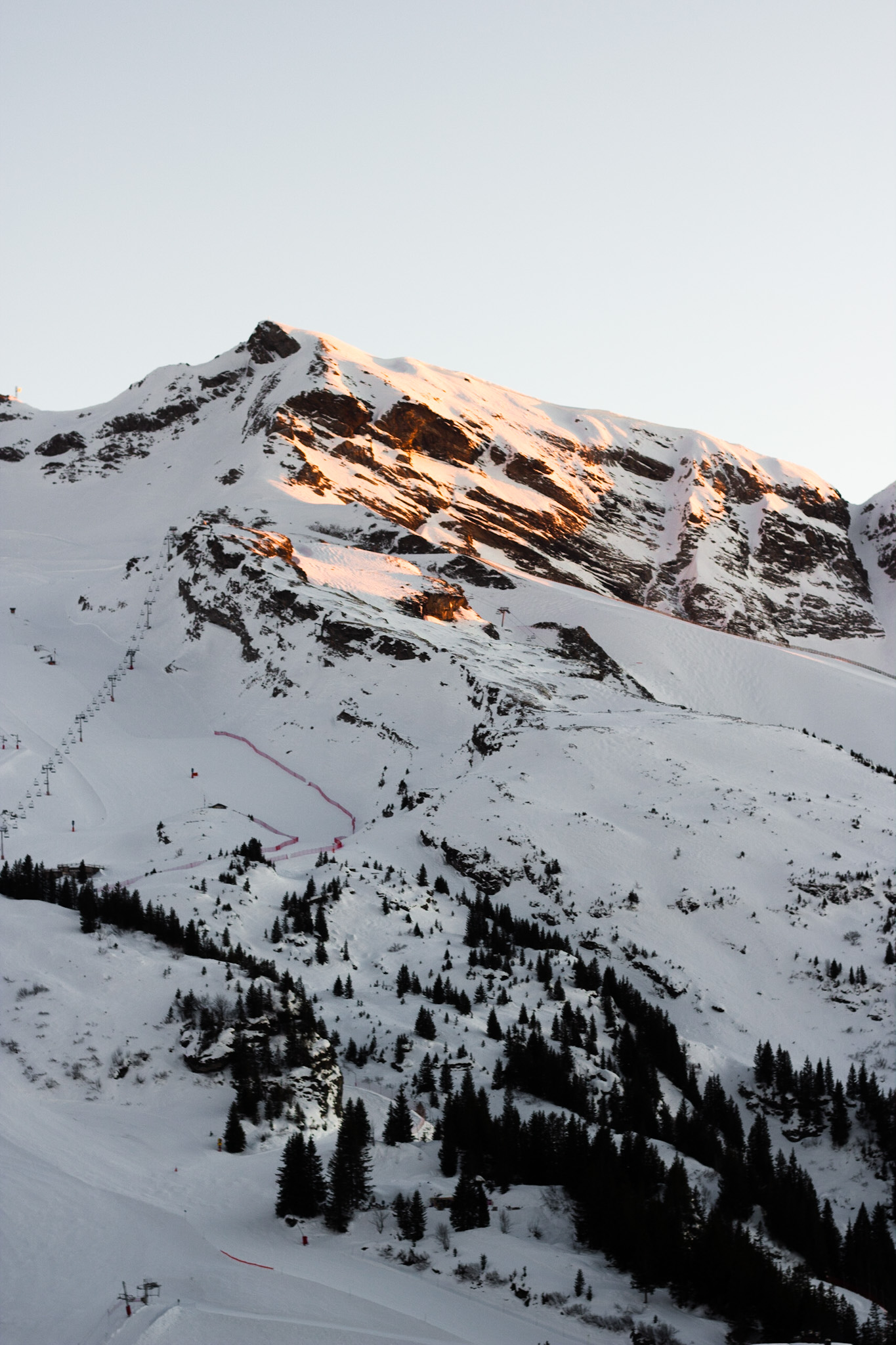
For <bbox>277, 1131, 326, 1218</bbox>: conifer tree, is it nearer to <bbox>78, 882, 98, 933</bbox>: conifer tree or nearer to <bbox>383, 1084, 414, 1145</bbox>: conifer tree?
<bbox>383, 1084, 414, 1145</bbox>: conifer tree

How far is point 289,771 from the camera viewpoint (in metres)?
64.4

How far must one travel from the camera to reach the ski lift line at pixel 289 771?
2323 inches

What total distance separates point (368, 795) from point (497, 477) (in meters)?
98.2

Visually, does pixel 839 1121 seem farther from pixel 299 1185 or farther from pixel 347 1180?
pixel 299 1185

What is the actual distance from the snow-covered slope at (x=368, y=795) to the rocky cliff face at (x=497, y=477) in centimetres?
92

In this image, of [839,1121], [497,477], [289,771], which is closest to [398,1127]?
[839,1121]

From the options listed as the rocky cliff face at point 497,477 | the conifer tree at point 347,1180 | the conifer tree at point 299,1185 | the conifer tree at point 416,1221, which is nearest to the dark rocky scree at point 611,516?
the rocky cliff face at point 497,477

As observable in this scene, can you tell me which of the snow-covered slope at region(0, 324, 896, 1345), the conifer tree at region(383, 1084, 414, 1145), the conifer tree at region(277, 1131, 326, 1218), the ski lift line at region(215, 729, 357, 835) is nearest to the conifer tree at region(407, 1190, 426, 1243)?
the snow-covered slope at region(0, 324, 896, 1345)

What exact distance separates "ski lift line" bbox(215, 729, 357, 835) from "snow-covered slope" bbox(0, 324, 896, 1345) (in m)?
0.26

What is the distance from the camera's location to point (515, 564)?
412 feet

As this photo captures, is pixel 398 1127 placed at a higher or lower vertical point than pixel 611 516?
lower

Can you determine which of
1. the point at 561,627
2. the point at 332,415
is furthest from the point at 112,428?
the point at 561,627

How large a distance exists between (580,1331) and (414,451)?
439ft

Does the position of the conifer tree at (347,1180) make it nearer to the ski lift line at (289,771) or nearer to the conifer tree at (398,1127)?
the conifer tree at (398,1127)
